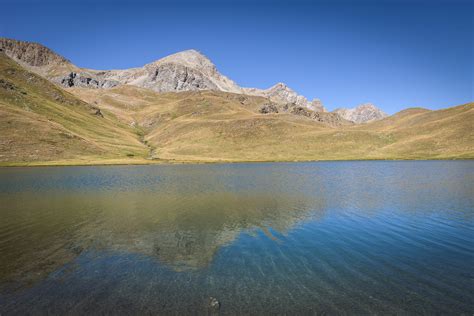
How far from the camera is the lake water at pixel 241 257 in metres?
15.1

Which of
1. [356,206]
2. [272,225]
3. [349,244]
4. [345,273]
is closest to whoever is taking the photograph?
[345,273]

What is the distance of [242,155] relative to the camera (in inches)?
7869

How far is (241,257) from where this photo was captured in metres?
21.8

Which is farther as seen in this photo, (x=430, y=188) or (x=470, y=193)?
(x=430, y=188)

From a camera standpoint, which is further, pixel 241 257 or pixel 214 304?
pixel 241 257

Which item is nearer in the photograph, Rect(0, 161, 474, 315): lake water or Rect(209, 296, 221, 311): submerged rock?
Rect(209, 296, 221, 311): submerged rock

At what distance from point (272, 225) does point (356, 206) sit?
50.4 feet

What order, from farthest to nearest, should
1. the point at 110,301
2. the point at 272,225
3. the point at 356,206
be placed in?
the point at 356,206 → the point at 272,225 → the point at 110,301

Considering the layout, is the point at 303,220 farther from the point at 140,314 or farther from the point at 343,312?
the point at 140,314

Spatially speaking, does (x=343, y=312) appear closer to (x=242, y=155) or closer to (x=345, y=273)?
(x=345, y=273)

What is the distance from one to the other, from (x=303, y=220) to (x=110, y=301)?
75.0 ft

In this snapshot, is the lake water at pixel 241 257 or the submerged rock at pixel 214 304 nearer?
the submerged rock at pixel 214 304

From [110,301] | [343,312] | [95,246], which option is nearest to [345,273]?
[343,312]

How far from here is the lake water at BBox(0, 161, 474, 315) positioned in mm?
15141
